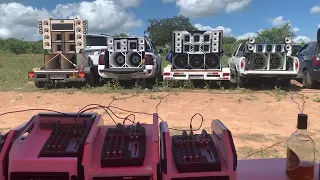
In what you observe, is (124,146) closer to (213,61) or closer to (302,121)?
(302,121)

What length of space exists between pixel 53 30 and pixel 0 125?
4.87 metres

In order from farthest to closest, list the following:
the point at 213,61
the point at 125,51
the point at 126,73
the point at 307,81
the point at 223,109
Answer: the point at 307,81
the point at 213,61
the point at 125,51
the point at 126,73
the point at 223,109

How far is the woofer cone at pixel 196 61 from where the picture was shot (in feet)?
35.5

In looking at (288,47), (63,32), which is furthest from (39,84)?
(288,47)

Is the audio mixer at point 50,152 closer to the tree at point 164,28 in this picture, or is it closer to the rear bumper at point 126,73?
the rear bumper at point 126,73

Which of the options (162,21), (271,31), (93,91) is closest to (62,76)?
(93,91)

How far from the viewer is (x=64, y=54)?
10.7 m

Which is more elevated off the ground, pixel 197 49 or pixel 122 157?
pixel 197 49

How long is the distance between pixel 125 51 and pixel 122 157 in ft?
30.0

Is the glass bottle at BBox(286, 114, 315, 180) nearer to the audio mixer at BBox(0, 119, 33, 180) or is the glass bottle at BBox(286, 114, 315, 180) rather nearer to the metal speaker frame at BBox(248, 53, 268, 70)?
the audio mixer at BBox(0, 119, 33, 180)

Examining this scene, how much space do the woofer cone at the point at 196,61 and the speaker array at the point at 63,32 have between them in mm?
3228

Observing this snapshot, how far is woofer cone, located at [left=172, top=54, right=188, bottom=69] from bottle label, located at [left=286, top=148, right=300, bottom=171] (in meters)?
9.02

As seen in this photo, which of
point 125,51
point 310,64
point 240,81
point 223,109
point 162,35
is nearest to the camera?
point 223,109

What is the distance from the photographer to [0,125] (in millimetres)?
6254
